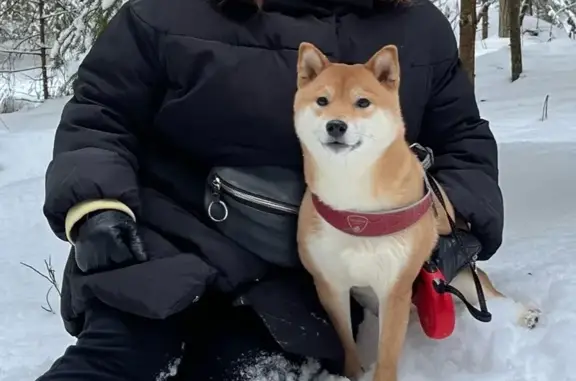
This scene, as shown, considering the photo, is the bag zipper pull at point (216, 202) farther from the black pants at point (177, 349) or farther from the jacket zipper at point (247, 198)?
the black pants at point (177, 349)

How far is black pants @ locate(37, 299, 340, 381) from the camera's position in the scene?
Answer: 183 cm

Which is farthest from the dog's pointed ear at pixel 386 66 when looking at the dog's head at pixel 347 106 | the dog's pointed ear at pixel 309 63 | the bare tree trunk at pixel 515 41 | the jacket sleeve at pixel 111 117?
the bare tree trunk at pixel 515 41

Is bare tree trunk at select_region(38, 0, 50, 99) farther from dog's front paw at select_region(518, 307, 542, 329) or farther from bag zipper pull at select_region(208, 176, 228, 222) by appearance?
dog's front paw at select_region(518, 307, 542, 329)

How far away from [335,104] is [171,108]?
50 cm

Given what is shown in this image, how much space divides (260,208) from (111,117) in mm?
467

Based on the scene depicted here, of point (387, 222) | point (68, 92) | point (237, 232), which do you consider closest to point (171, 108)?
point (237, 232)

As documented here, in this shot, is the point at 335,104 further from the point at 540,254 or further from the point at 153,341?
the point at 540,254

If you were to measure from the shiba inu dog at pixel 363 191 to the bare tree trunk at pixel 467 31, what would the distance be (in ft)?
7.66

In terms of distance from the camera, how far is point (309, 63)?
1.79 metres

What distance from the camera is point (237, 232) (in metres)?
1.99

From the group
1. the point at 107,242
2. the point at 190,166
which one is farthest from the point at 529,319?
the point at 107,242

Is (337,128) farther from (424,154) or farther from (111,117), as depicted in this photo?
(111,117)

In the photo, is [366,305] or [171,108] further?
[366,305]

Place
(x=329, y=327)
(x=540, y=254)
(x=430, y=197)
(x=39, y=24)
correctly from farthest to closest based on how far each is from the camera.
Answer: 1. (x=39, y=24)
2. (x=540, y=254)
3. (x=329, y=327)
4. (x=430, y=197)
